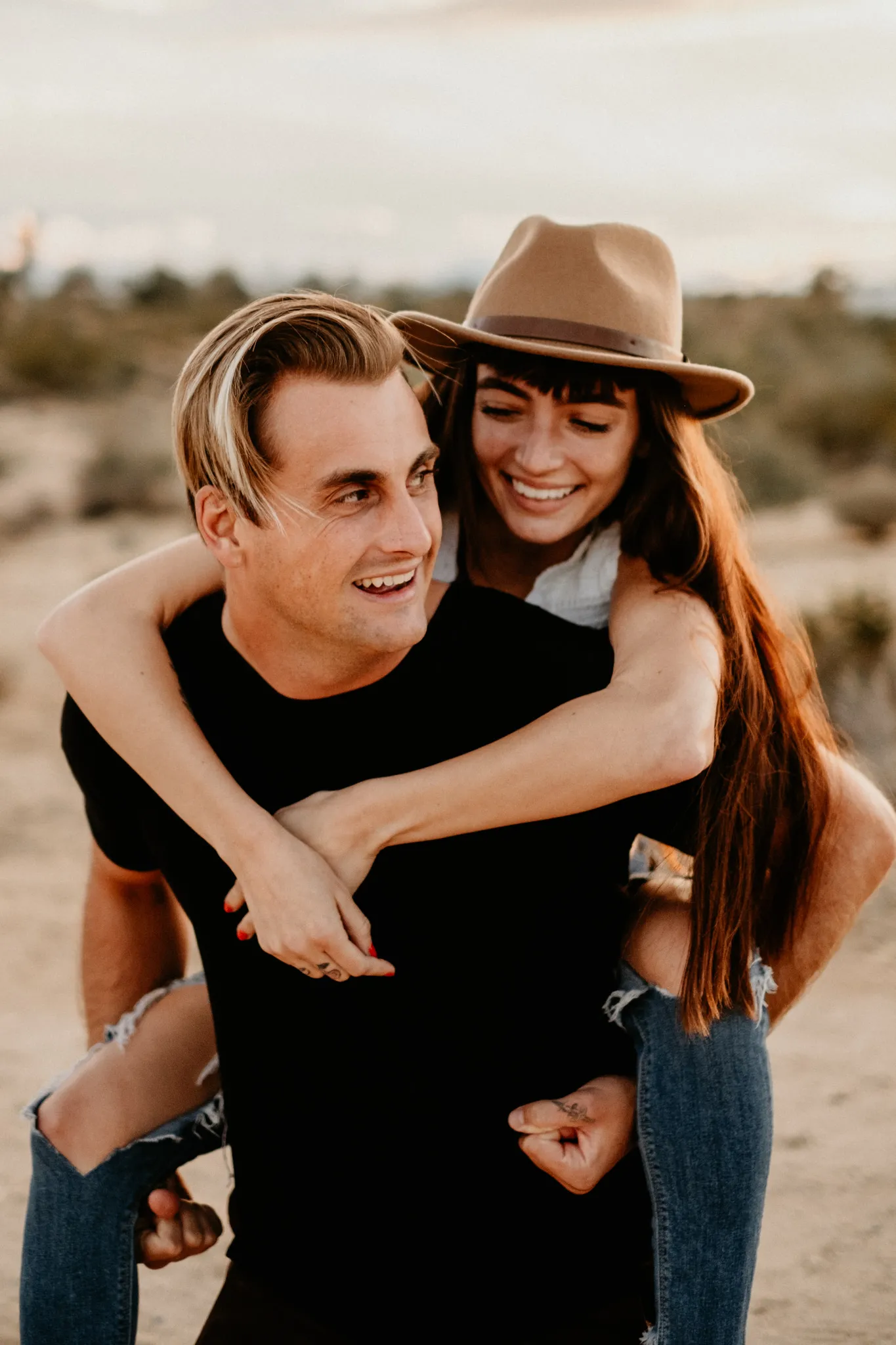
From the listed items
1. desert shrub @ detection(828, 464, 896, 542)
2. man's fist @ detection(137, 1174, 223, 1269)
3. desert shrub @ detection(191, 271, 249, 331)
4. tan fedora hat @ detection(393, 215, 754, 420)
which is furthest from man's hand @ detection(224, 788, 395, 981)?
desert shrub @ detection(191, 271, 249, 331)

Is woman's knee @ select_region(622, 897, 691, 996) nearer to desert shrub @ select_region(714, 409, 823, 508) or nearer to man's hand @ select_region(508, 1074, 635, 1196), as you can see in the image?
man's hand @ select_region(508, 1074, 635, 1196)

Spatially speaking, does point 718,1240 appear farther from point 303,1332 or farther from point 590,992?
point 303,1332

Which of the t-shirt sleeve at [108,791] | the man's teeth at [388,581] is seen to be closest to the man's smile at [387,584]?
the man's teeth at [388,581]

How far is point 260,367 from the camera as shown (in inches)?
83.8

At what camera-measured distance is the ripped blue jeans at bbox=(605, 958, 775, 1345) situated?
2.21m

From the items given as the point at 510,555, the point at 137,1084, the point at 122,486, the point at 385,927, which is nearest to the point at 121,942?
the point at 137,1084

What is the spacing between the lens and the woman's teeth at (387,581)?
2150mm

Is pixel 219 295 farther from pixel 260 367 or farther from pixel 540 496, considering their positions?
pixel 260 367

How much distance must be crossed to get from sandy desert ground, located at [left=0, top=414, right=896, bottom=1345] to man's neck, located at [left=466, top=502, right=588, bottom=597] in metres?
1.96

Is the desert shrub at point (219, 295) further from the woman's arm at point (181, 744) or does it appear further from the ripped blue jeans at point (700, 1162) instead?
the ripped blue jeans at point (700, 1162)

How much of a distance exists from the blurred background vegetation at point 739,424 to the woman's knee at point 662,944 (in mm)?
1378

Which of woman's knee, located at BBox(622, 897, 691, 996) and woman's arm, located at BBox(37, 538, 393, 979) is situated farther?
woman's knee, located at BBox(622, 897, 691, 996)

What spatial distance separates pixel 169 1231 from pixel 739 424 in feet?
51.4

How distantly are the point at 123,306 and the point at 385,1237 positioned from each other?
36972 mm
